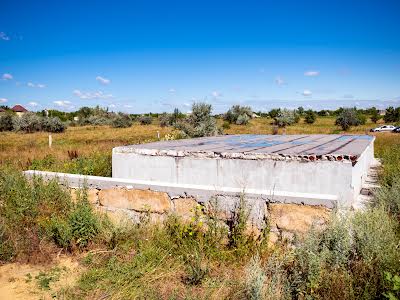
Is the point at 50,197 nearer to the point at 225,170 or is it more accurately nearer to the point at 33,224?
the point at 33,224

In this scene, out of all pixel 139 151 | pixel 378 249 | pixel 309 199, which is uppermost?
pixel 139 151

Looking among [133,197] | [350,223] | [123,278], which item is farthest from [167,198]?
[350,223]

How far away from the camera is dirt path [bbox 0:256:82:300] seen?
3418mm

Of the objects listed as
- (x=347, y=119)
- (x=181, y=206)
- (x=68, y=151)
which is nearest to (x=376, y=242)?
(x=181, y=206)

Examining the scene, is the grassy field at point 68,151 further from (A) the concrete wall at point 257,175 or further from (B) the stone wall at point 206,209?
(B) the stone wall at point 206,209

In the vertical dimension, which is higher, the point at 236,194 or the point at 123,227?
the point at 236,194

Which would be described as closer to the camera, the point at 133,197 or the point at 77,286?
the point at 77,286

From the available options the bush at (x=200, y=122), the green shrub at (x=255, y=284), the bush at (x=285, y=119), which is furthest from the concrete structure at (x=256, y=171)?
the bush at (x=285, y=119)

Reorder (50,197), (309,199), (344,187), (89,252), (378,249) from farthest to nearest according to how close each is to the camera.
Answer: (50,197)
(344,187)
(89,252)
(309,199)
(378,249)

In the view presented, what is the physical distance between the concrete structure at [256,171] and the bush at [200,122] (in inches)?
430

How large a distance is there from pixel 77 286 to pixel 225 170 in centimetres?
281

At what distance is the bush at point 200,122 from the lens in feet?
56.1

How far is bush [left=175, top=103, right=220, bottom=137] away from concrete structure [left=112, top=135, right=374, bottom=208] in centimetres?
1091

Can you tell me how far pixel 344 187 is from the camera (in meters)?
4.55
